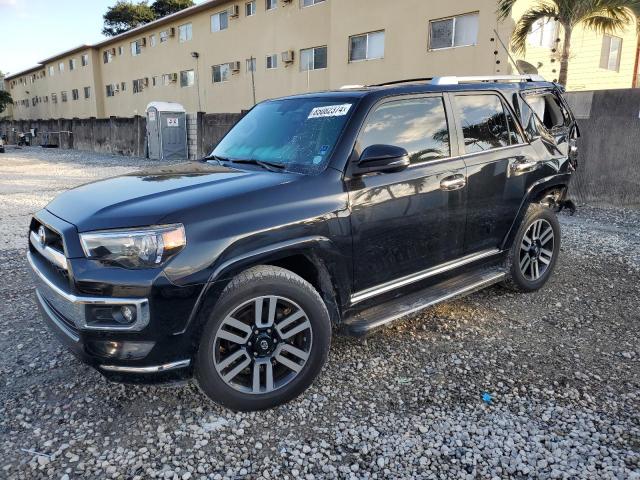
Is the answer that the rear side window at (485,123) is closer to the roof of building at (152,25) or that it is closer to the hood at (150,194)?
the hood at (150,194)

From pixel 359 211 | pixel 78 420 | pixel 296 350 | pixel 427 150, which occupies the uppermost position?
pixel 427 150

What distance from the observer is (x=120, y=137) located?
24.9m

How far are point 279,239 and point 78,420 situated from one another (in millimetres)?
1561

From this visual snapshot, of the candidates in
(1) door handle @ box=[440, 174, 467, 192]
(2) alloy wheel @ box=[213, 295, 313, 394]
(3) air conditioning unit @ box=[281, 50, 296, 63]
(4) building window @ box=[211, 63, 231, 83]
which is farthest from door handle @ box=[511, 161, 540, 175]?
(4) building window @ box=[211, 63, 231, 83]

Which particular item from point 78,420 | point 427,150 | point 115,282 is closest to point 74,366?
point 78,420

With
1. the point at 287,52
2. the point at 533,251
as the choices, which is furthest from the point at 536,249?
the point at 287,52

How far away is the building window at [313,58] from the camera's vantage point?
2038 cm

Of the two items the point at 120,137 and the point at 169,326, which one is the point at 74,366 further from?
the point at 120,137

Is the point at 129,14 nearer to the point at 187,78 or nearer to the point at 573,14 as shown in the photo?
the point at 187,78

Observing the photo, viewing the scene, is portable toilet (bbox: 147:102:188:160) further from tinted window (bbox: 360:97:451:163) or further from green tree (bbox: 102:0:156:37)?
green tree (bbox: 102:0:156:37)

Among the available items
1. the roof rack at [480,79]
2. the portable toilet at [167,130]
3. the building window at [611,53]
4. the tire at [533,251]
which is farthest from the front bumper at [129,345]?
the portable toilet at [167,130]

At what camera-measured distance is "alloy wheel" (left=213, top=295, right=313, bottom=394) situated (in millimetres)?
2752

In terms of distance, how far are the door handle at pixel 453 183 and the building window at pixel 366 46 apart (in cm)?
1454

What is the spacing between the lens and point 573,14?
10.8 meters
